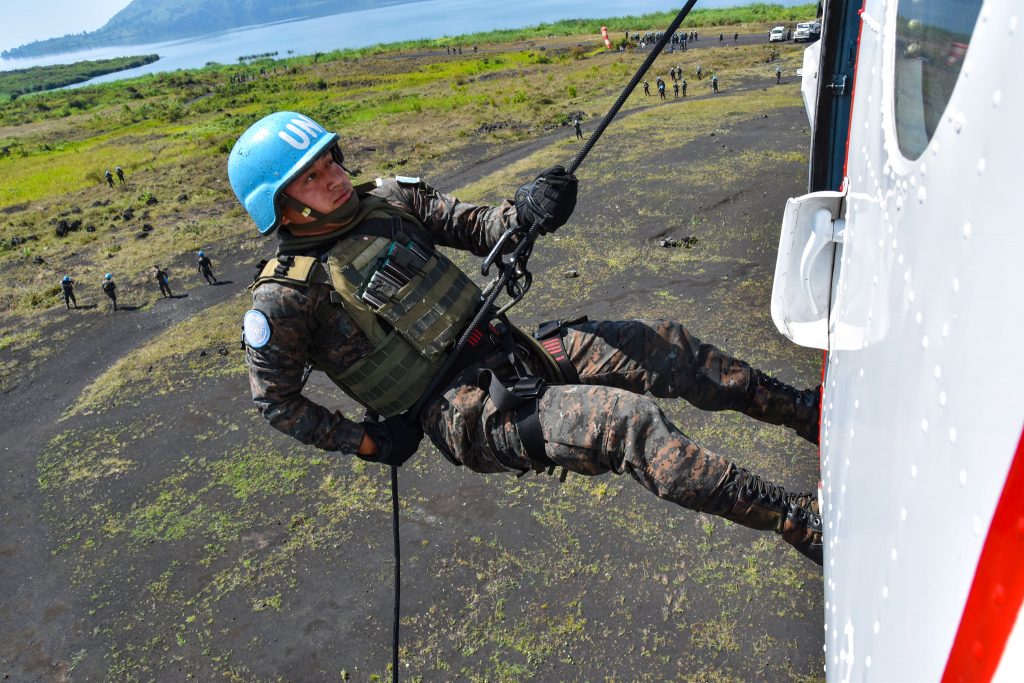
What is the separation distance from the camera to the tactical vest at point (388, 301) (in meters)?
3.52

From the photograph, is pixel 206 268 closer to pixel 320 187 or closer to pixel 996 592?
pixel 320 187

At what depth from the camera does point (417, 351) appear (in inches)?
143

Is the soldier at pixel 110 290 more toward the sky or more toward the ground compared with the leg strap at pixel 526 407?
more toward the ground

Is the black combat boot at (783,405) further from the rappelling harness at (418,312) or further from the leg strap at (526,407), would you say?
the leg strap at (526,407)

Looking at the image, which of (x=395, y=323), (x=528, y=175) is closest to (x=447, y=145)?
(x=528, y=175)

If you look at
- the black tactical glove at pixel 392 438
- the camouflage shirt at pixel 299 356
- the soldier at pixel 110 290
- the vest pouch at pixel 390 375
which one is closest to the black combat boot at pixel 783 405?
the vest pouch at pixel 390 375

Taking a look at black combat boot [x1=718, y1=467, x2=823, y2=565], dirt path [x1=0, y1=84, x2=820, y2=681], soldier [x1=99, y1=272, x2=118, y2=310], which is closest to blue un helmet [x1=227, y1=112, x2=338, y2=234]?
black combat boot [x1=718, y1=467, x2=823, y2=565]

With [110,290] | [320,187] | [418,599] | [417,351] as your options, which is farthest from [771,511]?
[110,290]

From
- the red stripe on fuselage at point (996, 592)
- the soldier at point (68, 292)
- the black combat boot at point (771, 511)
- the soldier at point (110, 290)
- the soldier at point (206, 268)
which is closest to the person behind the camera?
the red stripe on fuselage at point (996, 592)

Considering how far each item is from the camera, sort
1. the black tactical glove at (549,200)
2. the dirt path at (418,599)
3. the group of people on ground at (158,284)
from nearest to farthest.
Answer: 1. the black tactical glove at (549,200)
2. the dirt path at (418,599)
3. the group of people on ground at (158,284)

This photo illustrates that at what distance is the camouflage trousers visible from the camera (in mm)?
3008

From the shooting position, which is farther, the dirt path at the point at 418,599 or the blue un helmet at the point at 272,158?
the dirt path at the point at 418,599

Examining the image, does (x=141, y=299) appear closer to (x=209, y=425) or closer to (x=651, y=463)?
(x=209, y=425)

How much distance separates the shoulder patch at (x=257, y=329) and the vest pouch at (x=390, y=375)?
0.45 meters
